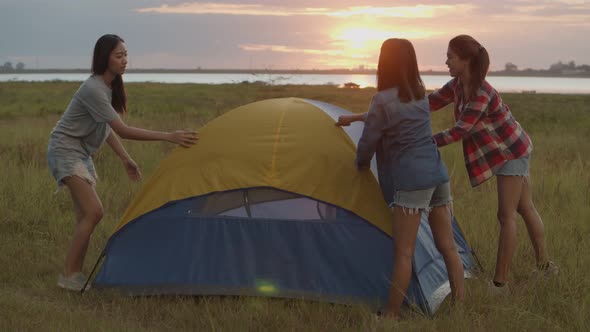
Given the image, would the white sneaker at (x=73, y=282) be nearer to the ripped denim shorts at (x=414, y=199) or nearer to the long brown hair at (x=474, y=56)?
the ripped denim shorts at (x=414, y=199)

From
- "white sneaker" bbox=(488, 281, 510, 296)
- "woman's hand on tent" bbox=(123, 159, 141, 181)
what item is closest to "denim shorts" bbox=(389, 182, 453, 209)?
"white sneaker" bbox=(488, 281, 510, 296)

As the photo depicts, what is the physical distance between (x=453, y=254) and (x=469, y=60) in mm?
1363

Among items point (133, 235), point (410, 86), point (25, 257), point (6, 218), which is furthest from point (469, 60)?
point (6, 218)

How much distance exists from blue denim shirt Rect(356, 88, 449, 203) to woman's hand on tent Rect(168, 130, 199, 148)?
1.54 metres

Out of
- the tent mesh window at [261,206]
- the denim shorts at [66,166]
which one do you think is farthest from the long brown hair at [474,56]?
the denim shorts at [66,166]

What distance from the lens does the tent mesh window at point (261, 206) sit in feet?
15.8

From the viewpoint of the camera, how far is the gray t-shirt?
4719 mm

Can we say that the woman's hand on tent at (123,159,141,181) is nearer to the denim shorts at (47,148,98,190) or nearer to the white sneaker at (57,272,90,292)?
the denim shorts at (47,148,98,190)

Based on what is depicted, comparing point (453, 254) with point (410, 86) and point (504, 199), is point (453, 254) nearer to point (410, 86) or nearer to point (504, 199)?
point (504, 199)

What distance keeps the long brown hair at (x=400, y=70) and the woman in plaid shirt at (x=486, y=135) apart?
0.69 meters


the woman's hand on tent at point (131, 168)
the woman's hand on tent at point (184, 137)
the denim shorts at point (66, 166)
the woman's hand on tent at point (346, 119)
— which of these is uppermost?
the woman's hand on tent at point (346, 119)

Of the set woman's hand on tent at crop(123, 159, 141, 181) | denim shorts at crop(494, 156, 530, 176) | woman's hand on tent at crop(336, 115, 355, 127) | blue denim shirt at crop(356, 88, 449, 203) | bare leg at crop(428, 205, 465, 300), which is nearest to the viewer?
blue denim shirt at crop(356, 88, 449, 203)

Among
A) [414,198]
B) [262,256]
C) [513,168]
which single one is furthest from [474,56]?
[262,256]

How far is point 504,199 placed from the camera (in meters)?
4.80
